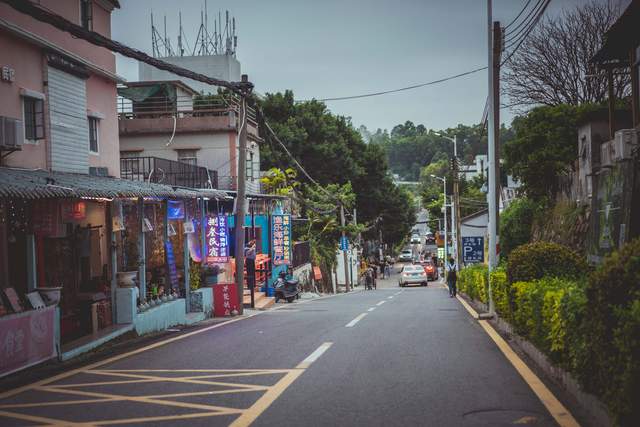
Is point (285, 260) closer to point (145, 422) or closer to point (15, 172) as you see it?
point (15, 172)

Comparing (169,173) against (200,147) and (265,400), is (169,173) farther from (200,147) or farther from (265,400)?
(265,400)

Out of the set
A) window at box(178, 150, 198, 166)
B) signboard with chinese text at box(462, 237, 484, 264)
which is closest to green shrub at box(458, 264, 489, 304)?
signboard with chinese text at box(462, 237, 484, 264)

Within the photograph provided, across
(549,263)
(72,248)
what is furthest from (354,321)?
(72,248)

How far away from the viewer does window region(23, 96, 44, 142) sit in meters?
17.4

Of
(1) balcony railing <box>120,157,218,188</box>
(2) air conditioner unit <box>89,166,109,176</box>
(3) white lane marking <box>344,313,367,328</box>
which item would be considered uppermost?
(1) balcony railing <box>120,157,218,188</box>

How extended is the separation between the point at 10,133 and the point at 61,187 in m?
3.18

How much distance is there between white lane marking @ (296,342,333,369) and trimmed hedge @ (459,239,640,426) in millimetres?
3457

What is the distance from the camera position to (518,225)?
34.7 metres

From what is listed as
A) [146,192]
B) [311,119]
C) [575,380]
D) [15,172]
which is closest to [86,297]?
[146,192]

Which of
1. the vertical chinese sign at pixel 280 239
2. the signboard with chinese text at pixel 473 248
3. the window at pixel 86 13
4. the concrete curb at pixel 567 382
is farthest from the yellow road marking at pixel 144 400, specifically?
the vertical chinese sign at pixel 280 239

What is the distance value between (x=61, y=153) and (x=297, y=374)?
11.2 metres

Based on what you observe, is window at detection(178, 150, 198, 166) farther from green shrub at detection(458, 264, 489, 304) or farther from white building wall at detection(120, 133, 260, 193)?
green shrub at detection(458, 264, 489, 304)

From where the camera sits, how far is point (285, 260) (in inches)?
1435

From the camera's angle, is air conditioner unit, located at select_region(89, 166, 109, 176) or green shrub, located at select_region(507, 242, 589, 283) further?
air conditioner unit, located at select_region(89, 166, 109, 176)
